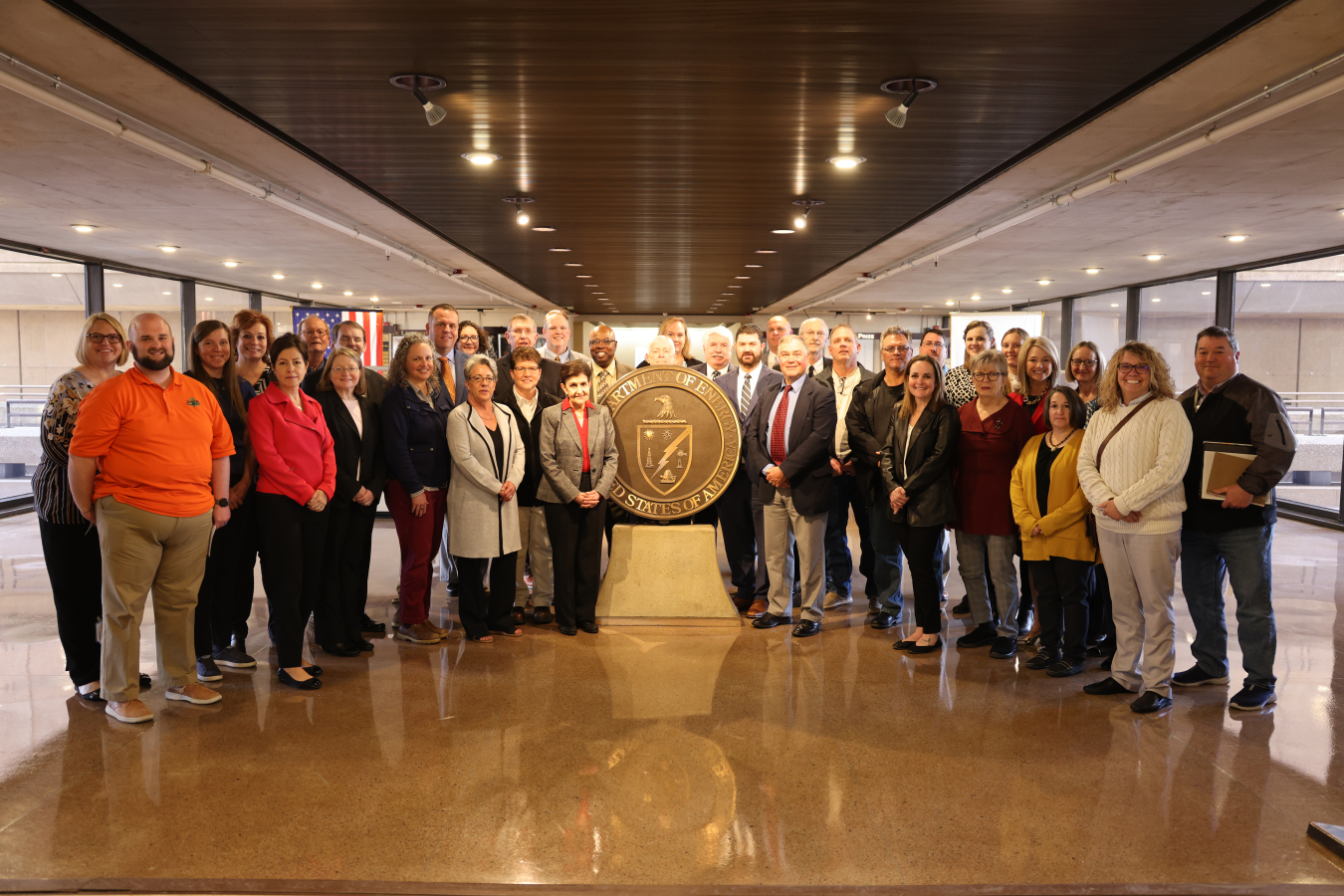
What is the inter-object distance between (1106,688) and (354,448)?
13.5 ft

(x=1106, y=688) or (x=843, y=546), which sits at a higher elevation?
→ (x=843, y=546)

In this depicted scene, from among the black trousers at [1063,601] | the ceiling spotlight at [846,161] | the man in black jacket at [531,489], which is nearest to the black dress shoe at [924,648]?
the black trousers at [1063,601]

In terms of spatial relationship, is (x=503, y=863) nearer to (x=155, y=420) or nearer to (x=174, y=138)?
(x=155, y=420)

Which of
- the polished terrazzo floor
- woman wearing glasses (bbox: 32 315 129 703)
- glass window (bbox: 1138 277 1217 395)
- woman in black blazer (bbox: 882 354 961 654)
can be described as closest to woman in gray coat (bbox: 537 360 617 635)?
the polished terrazzo floor

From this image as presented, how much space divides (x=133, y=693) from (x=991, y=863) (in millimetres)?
3652

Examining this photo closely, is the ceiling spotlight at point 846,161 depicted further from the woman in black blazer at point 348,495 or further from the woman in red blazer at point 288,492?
the woman in red blazer at point 288,492

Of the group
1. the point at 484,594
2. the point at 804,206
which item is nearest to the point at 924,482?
the point at 484,594

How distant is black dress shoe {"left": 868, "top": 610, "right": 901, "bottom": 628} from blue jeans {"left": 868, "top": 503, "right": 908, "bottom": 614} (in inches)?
1.1

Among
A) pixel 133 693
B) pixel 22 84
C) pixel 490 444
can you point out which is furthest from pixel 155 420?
pixel 22 84

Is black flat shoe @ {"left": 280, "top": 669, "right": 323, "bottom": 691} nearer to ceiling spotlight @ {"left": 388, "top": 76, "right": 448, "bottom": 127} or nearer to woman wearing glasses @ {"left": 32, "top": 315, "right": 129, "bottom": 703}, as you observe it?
woman wearing glasses @ {"left": 32, "top": 315, "right": 129, "bottom": 703}

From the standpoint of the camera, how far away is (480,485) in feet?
16.6

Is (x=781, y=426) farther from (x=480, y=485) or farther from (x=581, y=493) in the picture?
(x=480, y=485)

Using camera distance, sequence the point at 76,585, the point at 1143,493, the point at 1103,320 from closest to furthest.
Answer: the point at 1143,493 → the point at 76,585 → the point at 1103,320

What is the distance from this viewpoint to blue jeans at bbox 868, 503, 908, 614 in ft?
18.5
